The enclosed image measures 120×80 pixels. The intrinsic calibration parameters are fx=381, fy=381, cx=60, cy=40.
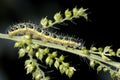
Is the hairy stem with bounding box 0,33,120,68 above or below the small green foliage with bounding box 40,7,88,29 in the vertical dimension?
below

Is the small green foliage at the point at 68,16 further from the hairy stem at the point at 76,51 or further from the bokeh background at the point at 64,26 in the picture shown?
the bokeh background at the point at 64,26

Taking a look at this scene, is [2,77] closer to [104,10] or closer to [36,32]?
[104,10]

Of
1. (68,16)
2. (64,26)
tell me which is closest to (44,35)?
(68,16)

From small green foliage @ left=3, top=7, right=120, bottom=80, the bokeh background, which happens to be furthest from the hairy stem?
the bokeh background

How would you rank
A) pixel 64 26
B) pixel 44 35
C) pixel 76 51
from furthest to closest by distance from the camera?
pixel 64 26
pixel 44 35
pixel 76 51

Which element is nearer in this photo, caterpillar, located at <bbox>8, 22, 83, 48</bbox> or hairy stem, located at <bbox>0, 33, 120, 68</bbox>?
hairy stem, located at <bbox>0, 33, 120, 68</bbox>

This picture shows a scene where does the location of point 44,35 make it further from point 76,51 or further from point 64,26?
point 64,26

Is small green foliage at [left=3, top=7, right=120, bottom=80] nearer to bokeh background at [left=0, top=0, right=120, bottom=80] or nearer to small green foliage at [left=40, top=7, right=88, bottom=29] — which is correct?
small green foliage at [left=40, top=7, right=88, bottom=29]

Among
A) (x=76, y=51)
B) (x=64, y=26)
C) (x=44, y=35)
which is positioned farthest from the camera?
(x=64, y=26)
